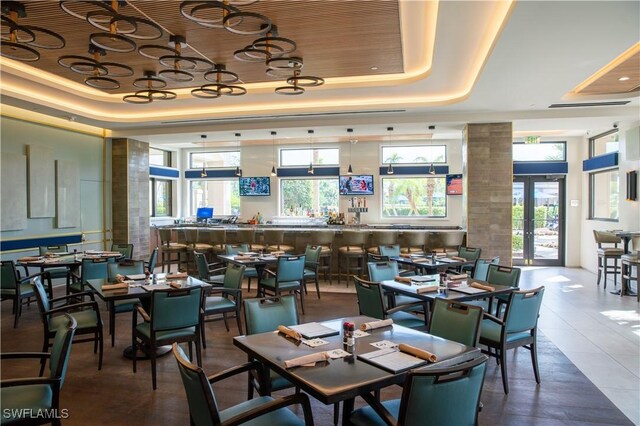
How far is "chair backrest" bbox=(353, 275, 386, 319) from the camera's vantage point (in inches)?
146

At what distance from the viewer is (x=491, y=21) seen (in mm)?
4430

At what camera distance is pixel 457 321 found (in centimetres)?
289

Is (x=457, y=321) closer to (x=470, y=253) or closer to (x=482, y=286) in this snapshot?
(x=482, y=286)

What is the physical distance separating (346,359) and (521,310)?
2.09 meters

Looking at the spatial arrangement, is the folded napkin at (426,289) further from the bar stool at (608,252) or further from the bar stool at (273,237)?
the bar stool at (608,252)

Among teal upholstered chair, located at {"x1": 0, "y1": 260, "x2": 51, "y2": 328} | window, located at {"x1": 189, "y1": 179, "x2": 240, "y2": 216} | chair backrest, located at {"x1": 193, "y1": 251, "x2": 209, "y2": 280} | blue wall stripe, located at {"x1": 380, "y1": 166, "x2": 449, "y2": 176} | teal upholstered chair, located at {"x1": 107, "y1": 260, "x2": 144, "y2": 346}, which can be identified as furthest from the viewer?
window, located at {"x1": 189, "y1": 179, "x2": 240, "y2": 216}

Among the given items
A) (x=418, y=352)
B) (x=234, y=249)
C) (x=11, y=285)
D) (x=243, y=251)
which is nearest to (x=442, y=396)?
(x=418, y=352)

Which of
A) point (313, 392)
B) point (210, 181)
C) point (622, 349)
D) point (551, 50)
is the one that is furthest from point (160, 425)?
point (210, 181)

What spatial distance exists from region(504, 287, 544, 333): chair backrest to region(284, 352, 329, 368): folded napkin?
2012 millimetres

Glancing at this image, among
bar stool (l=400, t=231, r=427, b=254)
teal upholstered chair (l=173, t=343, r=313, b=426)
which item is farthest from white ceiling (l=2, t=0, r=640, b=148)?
teal upholstered chair (l=173, t=343, r=313, b=426)

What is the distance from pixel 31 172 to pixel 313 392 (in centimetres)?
796

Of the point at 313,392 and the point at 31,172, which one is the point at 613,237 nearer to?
the point at 313,392

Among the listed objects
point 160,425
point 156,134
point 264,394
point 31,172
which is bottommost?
point 160,425

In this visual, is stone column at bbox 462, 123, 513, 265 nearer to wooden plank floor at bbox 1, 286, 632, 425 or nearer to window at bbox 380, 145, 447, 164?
wooden plank floor at bbox 1, 286, 632, 425
